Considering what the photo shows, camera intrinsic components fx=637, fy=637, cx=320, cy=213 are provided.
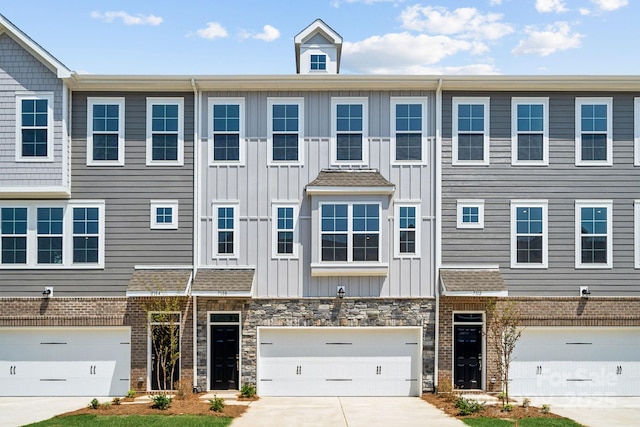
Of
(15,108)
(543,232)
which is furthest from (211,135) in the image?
(543,232)

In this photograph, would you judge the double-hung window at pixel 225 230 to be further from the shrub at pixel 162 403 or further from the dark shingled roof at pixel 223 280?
the shrub at pixel 162 403

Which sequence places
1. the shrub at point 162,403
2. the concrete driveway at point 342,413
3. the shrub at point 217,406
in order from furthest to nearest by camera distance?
1. the shrub at point 162,403
2. the shrub at point 217,406
3. the concrete driveway at point 342,413

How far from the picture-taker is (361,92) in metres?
17.8

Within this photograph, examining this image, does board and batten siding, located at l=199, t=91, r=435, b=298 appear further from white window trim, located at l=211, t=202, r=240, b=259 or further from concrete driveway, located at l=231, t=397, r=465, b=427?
concrete driveway, located at l=231, t=397, r=465, b=427

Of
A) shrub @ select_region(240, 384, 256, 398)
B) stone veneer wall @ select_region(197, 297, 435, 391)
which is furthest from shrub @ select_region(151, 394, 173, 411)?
stone veneer wall @ select_region(197, 297, 435, 391)

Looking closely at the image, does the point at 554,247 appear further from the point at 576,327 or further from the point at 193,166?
the point at 193,166

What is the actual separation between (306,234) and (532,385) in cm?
747

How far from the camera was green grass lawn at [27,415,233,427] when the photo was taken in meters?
13.3

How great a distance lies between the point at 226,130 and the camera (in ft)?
58.2

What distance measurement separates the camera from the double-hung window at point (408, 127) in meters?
17.7

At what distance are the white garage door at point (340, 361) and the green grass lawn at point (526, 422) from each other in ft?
12.0

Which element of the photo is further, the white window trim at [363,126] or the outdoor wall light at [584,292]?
the white window trim at [363,126]

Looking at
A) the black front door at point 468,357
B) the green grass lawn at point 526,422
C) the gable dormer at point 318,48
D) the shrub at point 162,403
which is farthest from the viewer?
the gable dormer at point 318,48

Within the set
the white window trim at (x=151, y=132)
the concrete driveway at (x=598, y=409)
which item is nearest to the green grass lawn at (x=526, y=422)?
the concrete driveway at (x=598, y=409)
